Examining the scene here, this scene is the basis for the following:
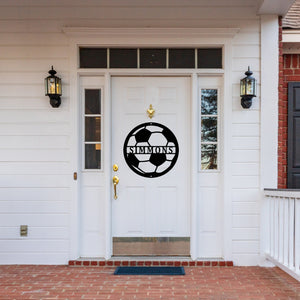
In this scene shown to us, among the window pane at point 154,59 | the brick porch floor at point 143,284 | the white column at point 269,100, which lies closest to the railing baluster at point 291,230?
the brick porch floor at point 143,284

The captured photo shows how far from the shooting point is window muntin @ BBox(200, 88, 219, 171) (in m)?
3.52

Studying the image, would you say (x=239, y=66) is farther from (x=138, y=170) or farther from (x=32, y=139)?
(x=32, y=139)

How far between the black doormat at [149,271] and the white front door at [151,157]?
380mm

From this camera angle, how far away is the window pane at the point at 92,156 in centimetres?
352

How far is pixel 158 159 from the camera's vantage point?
354 centimetres

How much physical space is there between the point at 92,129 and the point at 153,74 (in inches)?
37.6

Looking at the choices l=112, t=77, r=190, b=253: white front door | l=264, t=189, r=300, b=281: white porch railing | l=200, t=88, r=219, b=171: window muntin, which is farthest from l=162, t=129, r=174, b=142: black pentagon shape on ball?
A: l=264, t=189, r=300, b=281: white porch railing

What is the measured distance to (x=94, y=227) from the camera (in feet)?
11.6

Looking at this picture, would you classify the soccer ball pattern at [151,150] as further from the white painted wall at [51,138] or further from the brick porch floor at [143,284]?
the brick porch floor at [143,284]

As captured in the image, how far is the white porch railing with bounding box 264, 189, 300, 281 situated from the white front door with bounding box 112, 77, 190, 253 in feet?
2.99

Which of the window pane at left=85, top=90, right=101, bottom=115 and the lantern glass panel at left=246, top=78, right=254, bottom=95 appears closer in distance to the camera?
the lantern glass panel at left=246, top=78, right=254, bottom=95

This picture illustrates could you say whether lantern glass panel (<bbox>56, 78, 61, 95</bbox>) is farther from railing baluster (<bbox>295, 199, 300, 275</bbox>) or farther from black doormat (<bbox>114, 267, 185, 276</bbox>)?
railing baluster (<bbox>295, 199, 300, 275</bbox>)

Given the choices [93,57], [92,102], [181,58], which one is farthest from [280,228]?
[93,57]

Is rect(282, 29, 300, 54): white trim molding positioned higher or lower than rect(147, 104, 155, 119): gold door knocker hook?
higher
